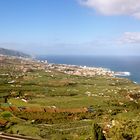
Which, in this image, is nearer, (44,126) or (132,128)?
(132,128)

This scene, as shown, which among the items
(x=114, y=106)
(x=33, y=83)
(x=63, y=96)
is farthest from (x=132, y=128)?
(x=33, y=83)

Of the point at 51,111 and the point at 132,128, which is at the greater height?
the point at 132,128

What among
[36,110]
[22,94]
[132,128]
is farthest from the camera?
[22,94]

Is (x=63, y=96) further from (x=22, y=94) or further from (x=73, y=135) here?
(x=73, y=135)

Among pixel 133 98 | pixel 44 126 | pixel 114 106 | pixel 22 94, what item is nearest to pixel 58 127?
pixel 44 126

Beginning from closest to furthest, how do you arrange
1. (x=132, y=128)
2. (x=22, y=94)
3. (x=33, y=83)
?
(x=132, y=128) → (x=22, y=94) → (x=33, y=83)

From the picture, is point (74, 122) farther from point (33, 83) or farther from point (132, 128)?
point (33, 83)
